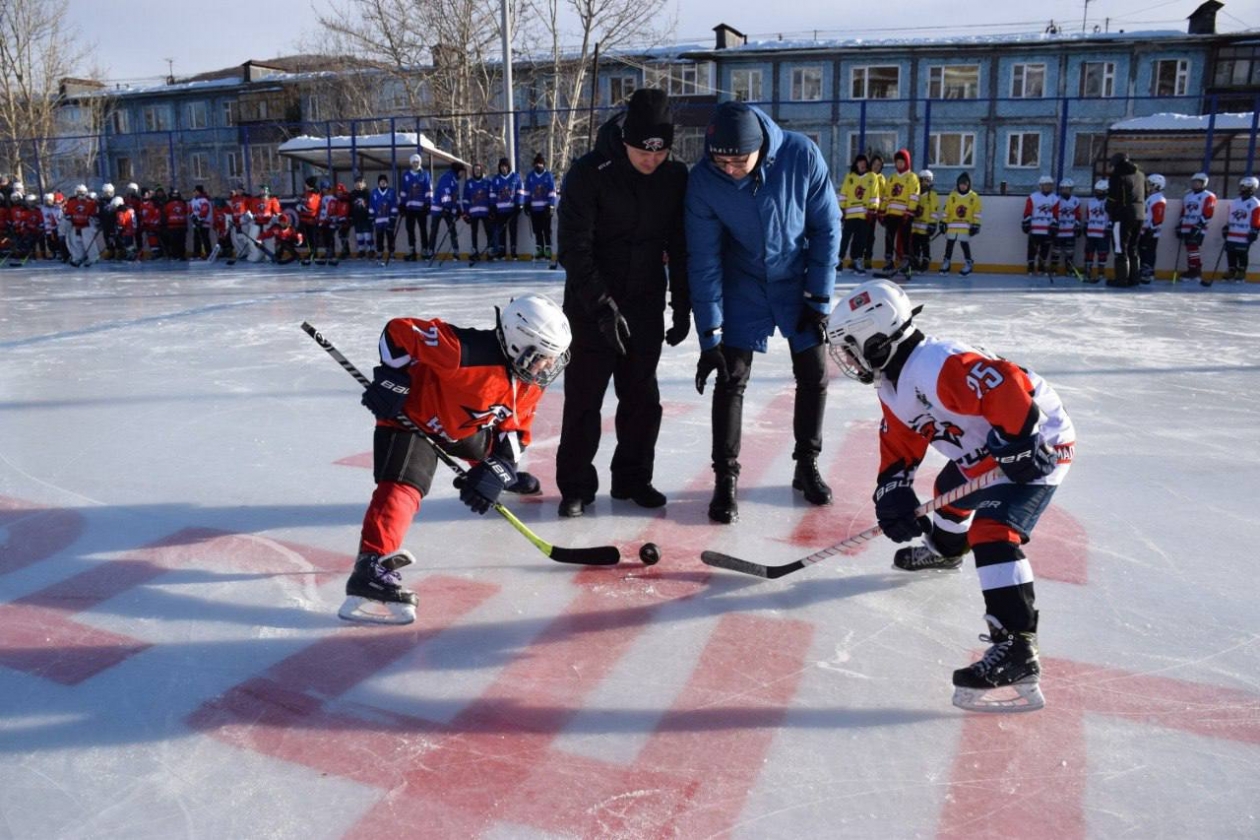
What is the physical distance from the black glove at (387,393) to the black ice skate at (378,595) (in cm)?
38

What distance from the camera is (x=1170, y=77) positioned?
2655 cm

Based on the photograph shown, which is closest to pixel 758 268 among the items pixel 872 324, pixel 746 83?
pixel 872 324

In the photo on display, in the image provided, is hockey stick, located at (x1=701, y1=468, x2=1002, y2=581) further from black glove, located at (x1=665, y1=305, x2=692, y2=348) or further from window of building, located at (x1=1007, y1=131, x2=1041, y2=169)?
window of building, located at (x1=1007, y1=131, x2=1041, y2=169)

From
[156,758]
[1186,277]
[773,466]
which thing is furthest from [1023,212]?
[156,758]

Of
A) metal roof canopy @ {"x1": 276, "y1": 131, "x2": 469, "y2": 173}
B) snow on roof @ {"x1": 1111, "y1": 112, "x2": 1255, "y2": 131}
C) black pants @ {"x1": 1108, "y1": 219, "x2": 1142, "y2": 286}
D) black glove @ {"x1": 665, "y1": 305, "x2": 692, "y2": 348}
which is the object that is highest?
snow on roof @ {"x1": 1111, "y1": 112, "x2": 1255, "y2": 131}

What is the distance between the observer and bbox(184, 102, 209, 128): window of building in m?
37.7

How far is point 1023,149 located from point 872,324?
26786 millimetres

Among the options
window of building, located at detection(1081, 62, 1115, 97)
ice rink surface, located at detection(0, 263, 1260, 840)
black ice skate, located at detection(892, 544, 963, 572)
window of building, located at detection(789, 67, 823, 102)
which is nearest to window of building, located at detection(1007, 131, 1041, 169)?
window of building, located at detection(1081, 62, 1115, 97)

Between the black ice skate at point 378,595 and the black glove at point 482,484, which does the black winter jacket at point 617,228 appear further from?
the black ice skate at point 378,595

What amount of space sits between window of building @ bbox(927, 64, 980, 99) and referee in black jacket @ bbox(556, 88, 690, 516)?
2698 centimetres

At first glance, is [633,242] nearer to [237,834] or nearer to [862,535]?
[862,535]

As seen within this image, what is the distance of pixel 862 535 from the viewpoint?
2.52m

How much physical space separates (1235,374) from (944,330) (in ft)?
6.64

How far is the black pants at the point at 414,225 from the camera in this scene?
1398 cm
